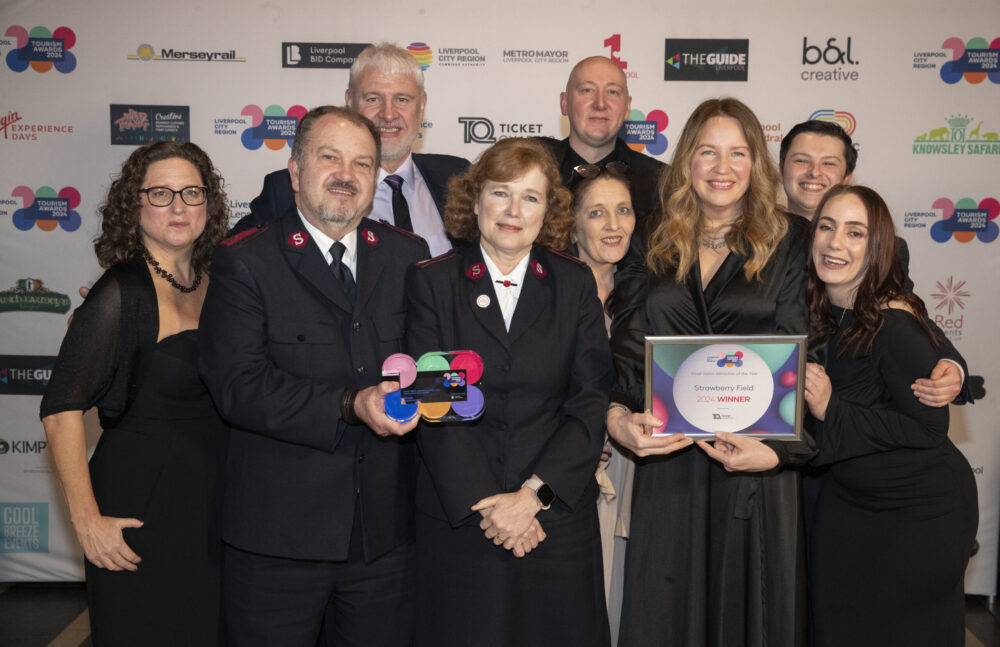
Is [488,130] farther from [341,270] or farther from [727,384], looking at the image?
[727,384]

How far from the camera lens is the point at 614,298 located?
2977 millimetres

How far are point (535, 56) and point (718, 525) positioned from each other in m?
3.22

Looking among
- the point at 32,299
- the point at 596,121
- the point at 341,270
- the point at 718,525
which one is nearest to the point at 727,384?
the point at 718,525

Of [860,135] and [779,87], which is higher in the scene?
[779,87]

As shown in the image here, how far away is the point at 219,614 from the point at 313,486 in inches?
26.0

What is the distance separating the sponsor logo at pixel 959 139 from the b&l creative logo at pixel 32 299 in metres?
5.36

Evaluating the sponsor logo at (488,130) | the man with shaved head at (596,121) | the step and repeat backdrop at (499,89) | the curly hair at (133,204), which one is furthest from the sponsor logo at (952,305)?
the curly hair at (133,204)

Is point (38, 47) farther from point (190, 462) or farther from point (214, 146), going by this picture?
point (190, 462)

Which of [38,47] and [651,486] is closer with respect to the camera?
[651,486]

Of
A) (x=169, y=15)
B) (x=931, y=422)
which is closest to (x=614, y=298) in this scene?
(x=931, y=422)

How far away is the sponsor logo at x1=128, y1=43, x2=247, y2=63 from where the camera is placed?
4871 millimetres

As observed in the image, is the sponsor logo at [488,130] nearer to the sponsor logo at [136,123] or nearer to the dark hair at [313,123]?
the sponsor logo at [136,123]

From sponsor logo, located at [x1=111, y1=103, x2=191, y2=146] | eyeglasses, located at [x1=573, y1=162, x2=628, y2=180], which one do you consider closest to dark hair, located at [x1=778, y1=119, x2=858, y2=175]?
eyeglasses, located at [x1=573, y1=162, x2=628, y2=180]

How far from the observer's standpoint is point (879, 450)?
279 centimetres
